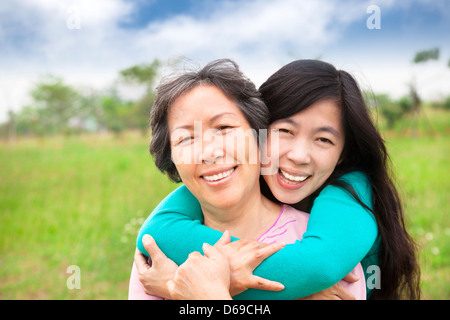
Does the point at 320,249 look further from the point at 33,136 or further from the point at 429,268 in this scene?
the point at 33,136

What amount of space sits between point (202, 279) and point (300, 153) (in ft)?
2.65

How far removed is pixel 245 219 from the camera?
79.0 inches

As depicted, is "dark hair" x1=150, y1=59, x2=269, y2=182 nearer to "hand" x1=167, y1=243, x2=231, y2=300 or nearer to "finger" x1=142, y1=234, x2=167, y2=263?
"finger" x1=142, y1=234, x2=167, y2=263

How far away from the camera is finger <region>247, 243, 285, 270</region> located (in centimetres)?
169

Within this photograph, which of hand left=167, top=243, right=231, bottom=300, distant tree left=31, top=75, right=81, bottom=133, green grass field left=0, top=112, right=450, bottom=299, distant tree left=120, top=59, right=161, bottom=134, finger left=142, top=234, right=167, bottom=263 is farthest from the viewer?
distant tree left=31, top=75, right=81, bottom=133

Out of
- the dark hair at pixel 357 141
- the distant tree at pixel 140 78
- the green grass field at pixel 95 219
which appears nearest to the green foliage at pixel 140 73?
the distant tree at pixel 140 78

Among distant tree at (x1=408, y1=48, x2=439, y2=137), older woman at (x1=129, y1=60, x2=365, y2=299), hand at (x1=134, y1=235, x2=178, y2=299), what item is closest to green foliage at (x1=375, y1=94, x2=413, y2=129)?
distant tree at (x1=408, y1=48, x2=439, y2=137)

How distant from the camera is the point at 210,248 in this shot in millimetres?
1713

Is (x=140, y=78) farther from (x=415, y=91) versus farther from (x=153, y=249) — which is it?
(x=153, y=249)

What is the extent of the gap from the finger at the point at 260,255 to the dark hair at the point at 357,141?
1.90ft

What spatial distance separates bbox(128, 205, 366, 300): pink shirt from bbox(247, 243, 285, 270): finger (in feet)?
0.64

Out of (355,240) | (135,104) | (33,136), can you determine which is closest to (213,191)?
(355,240)

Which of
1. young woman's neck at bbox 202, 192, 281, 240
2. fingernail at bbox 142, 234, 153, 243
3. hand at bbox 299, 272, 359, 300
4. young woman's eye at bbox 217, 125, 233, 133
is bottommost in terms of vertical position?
hand at bbox 299, 272, 359, 300

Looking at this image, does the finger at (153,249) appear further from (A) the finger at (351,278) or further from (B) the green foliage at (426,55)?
(B) the green foliage at (426,55)
